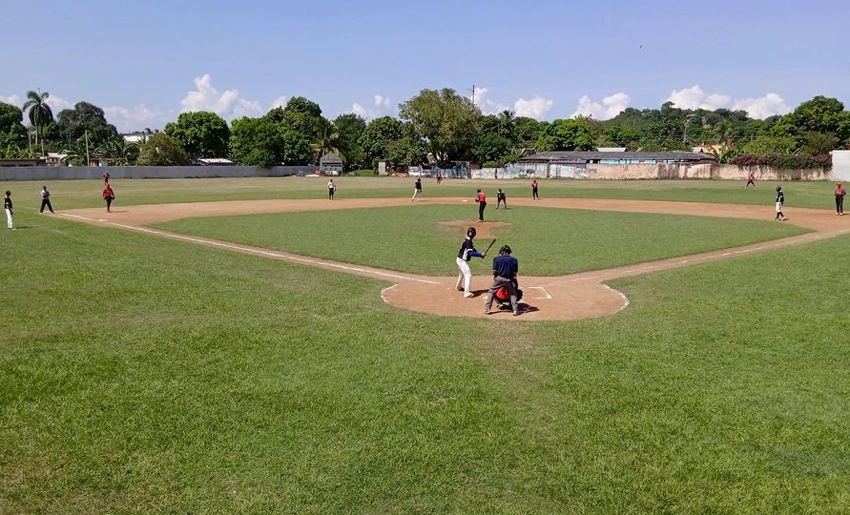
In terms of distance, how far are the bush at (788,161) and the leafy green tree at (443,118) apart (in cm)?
4204

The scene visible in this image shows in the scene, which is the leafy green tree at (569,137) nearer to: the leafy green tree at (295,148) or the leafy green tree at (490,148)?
the leafy green tree at (490,148)

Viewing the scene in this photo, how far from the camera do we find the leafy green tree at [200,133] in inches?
4564

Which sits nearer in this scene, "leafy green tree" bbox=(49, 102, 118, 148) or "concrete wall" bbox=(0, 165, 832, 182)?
"concrete wall" bbox=(0, 165, 832, 182)

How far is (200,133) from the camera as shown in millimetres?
116750

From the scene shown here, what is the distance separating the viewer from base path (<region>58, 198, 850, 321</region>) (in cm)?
1533

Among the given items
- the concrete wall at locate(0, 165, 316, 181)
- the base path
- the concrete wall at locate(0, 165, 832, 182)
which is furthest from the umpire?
the concrete wall at locate(0, 165, 316, 181)

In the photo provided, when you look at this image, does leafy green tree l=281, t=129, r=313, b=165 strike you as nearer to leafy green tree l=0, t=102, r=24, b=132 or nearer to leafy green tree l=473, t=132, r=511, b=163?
leafy green tree l=473, t=132, r=511, b=163

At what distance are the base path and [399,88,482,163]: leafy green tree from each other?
59.0 meters

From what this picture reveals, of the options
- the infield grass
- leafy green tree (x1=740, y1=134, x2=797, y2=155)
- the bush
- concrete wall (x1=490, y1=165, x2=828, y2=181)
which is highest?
leafy green tree (x1=740, y1=134, x2=797, y2=155)

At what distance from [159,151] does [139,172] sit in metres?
13.9

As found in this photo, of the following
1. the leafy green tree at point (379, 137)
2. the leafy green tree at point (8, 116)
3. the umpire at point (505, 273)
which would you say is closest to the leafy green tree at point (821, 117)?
the leafy green tree at point (379, 137)

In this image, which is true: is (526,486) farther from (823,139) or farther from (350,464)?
(823,139)

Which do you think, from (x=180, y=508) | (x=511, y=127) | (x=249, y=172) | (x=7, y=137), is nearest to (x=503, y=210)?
(x=180, y=508)

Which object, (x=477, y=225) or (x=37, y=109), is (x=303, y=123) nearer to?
(x=37, y=109)
